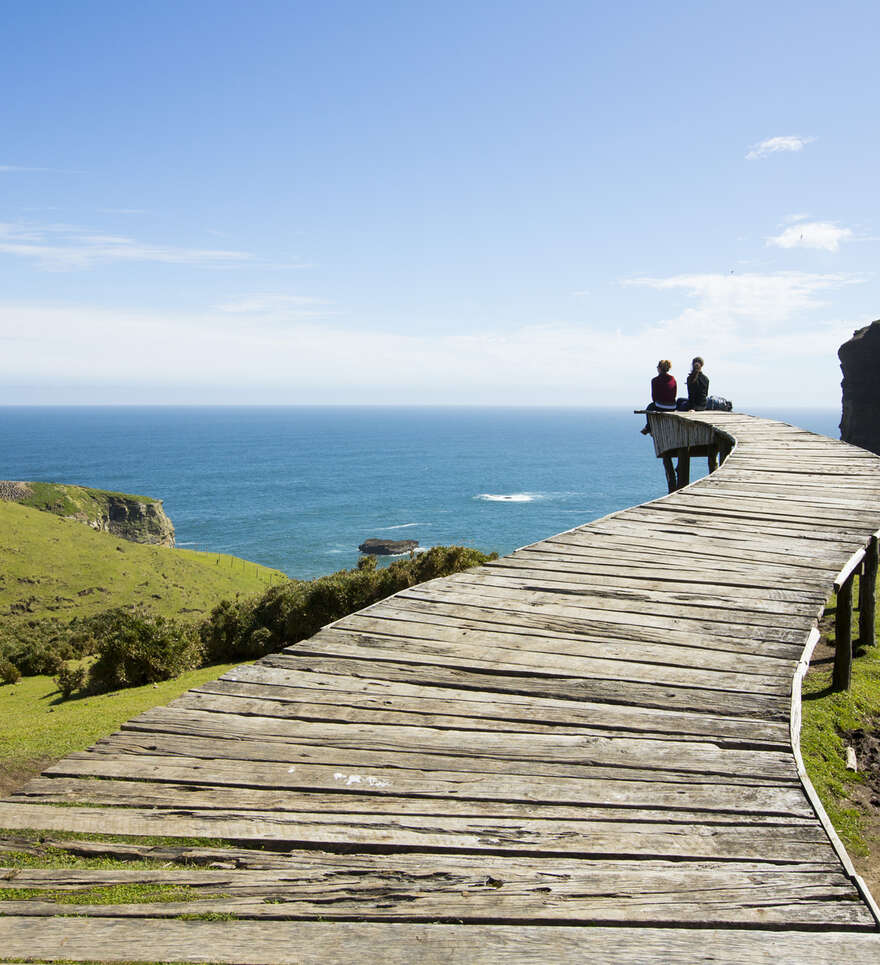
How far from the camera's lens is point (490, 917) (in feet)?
7.36

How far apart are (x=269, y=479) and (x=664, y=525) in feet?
475

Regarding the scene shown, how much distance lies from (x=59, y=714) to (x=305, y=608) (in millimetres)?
10039

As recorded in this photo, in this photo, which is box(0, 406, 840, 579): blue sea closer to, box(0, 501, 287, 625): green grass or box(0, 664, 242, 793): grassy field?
box(0, 501, 287, 625): green grass

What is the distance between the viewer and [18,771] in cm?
1280

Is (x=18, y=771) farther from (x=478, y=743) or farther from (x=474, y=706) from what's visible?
(x=478, y=743)

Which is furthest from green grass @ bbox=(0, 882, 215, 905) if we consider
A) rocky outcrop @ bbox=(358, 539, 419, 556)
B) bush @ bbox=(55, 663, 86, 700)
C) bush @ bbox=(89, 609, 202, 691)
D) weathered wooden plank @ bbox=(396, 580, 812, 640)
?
rocky outcrop @ bbox=(358, 539, 419, 556)

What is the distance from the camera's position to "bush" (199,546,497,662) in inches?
1057

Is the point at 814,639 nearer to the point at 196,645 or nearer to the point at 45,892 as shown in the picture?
the point at 45,892

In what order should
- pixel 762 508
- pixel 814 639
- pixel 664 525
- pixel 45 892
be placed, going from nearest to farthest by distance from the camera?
pixel 45 892, pixel 814 639, pixel 664 525, pixel 762 508

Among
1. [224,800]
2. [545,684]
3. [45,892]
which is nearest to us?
[45,892]

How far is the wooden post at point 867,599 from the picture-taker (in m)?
9.40

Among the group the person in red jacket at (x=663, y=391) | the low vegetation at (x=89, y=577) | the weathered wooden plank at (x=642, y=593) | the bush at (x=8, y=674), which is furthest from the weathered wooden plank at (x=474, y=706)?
the low vegetation at (x=89, y=577)

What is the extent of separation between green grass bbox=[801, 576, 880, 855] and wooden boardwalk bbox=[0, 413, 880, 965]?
2.67 metres

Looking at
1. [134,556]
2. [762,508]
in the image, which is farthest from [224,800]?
[134,556]
